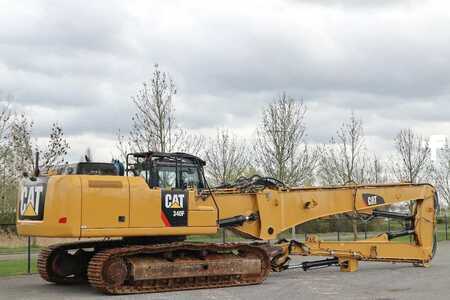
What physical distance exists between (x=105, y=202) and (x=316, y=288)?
4947 millimetres

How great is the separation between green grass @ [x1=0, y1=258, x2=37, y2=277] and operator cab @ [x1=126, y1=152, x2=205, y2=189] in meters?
5.87

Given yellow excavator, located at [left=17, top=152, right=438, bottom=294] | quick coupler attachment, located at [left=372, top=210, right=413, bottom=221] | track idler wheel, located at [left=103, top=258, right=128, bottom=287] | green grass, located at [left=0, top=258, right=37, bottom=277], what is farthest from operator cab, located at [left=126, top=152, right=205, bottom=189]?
green grass, located at [left=0, top=258, right=37, bottom=277]

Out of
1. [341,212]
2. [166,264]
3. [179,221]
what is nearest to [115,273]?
[166,264]

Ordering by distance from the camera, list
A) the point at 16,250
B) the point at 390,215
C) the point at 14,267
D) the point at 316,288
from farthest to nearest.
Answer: the point at 16,250 → the point at 14,267 → the point at 390,215 → the point at 316,288

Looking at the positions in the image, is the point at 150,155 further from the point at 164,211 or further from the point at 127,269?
the point at 127,269

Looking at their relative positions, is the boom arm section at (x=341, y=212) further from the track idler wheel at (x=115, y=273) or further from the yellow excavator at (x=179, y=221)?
the track idler wheel at (x=115, y=273)

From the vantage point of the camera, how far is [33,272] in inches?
749

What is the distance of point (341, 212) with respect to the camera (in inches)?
695

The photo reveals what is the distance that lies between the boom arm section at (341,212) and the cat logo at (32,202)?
13.8 ft

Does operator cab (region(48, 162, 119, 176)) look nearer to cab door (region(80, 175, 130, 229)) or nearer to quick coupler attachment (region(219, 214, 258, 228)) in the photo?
cab door (region(80, 175, 130, 229))

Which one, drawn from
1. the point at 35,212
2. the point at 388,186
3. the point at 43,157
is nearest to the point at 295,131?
the point at 43,157

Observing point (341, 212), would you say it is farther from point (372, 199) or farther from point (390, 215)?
point (390, 215)

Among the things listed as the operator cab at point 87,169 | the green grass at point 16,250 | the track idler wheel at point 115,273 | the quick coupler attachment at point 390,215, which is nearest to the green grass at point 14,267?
the green grass at point 16,250

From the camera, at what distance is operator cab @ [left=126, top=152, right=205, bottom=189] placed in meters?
15.1
